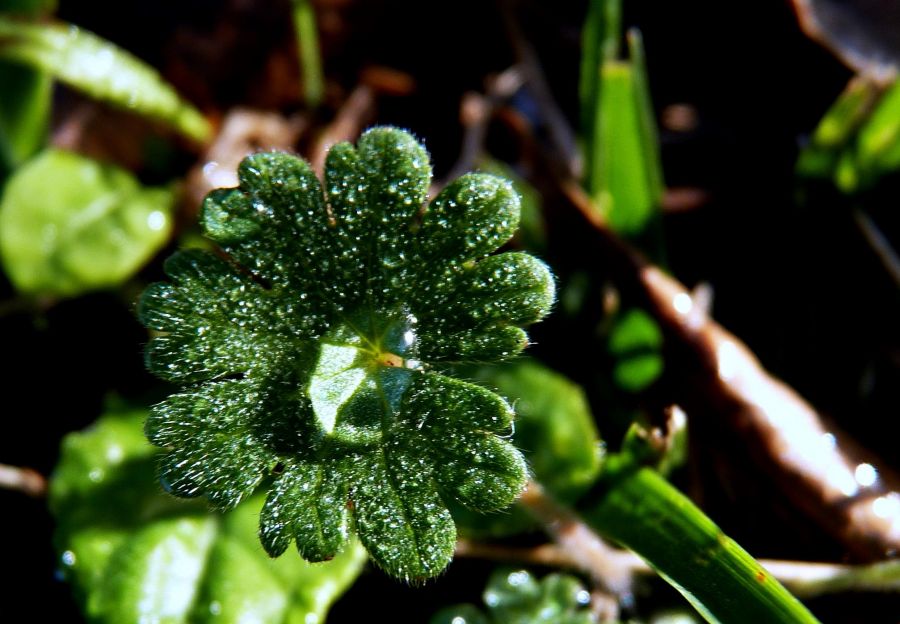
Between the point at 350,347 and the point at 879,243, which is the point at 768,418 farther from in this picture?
the point at 350,347

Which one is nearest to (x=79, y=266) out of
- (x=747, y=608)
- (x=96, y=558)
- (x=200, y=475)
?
(x=96, y=558)

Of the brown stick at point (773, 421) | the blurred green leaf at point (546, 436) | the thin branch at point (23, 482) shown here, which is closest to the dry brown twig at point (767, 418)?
the brown stick at point (773, 421)

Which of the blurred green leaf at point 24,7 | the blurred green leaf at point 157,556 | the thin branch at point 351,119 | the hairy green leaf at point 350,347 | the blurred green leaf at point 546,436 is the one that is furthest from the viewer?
the thin branch at point 351,119

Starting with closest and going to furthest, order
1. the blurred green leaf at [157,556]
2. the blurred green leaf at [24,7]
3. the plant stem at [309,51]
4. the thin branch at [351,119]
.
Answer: the blurred green leaf at [157,556]
the blurred green leaf at [24,7]
the plant stem at [309,51]
the thin branch at [351,119]

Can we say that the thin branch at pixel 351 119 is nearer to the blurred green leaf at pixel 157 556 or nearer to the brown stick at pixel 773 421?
the brown stick at pixel 773 421

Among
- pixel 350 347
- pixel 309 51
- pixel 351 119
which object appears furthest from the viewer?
pixel 351 119

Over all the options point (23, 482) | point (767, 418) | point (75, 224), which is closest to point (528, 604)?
point (767, 418)

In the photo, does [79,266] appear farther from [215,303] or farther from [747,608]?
[747,608]
